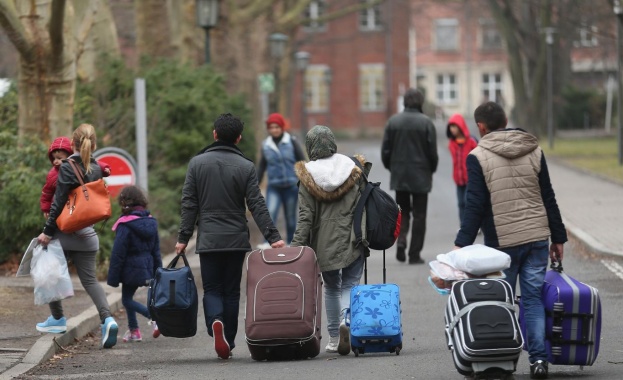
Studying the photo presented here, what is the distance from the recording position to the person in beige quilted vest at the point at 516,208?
26.8ft

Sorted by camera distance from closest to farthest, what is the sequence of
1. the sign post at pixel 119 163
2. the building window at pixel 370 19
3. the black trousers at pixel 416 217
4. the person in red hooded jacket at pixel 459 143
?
the sign post at pixel 119 163
the black trousers at pixel 416 217
the person in red hooded jacket at pixel 459 143
the building window at pixel 370 19

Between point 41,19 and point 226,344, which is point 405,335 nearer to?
point 226,344

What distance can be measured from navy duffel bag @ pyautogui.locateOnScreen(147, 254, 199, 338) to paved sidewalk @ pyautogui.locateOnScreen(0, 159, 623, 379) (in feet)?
3.18

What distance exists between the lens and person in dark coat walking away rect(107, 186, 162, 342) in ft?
35.4

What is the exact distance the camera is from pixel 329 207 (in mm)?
9391

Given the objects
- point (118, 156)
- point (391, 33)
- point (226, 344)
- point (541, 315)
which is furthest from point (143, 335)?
point (391, 33)

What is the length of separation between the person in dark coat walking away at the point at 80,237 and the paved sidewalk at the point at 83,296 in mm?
333

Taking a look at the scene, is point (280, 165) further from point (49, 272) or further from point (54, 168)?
point (49, 272)

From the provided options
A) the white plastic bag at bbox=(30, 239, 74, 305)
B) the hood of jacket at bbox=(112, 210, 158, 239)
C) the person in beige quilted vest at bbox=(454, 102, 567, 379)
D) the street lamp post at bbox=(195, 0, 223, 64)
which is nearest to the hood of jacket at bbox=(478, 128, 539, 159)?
the person in beige quilted vest at bbox=(454, 102, 567, 379)

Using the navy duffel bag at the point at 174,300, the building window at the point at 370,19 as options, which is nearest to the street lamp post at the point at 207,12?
the navy duffel bag at the point at 174,300

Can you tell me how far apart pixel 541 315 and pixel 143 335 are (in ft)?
15.4

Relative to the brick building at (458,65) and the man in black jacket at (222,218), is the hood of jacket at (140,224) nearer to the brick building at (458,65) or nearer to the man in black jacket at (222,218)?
the man in black jacket at (222,218)

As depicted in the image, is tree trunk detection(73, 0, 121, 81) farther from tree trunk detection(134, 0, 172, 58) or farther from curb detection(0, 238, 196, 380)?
curb detection(0, 238, 196, 380)

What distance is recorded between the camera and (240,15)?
1364 inches
